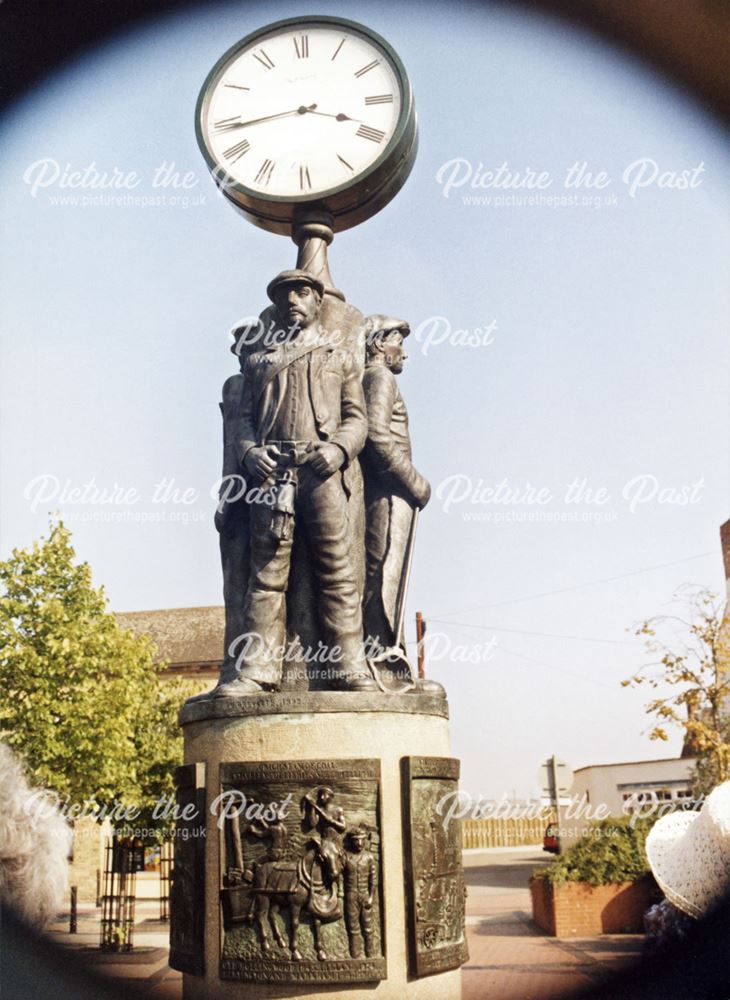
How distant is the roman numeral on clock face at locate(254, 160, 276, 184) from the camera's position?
20.3 feet

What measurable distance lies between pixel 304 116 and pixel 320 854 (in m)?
4.39

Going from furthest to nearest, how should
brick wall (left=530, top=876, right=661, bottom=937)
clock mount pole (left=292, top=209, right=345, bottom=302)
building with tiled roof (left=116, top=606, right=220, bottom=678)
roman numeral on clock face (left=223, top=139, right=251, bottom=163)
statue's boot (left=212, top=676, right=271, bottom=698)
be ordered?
building with tiled roof (left=116, top=606, right=220, bottom=678) → brick wall (left=530, top=876, right=661, bottom=937) → clock mount pole (left=292, top=209, right=345, bottom=302) → roman numeral on clock face (left=223, top=139, right=251, bottom=163) → statue's boot (left=212, top=676, right=271, bottom=698)

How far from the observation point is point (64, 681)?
16141 millimetres

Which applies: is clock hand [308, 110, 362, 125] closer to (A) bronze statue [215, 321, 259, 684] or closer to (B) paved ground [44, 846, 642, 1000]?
(A) bronze statue [215, 321, 259, 684]

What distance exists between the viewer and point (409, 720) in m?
5.18

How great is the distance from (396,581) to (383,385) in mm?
1230

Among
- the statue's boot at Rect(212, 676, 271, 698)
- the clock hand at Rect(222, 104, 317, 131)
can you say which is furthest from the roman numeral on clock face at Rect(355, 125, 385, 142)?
the statue's boot at Rect(212, 676, 271, 698)

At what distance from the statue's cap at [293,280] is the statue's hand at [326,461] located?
113 centimetres

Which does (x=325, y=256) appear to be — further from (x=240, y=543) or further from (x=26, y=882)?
(x=26, y=882)

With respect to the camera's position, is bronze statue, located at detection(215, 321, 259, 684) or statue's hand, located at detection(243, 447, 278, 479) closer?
statue's hand, located at detection(243, 447, 278, 479)

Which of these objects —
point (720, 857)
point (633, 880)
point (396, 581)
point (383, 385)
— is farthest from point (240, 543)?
point (633, 880)

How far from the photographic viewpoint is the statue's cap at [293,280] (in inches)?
234

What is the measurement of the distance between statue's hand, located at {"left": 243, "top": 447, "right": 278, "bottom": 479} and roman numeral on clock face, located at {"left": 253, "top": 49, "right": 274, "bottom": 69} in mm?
2605

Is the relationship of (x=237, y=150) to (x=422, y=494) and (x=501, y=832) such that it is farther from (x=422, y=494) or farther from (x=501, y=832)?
(x=501, y=832)
